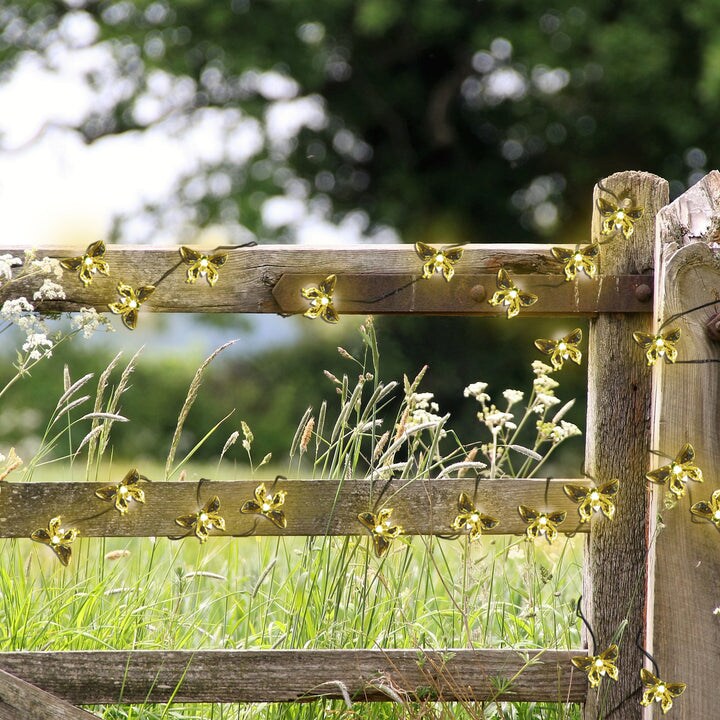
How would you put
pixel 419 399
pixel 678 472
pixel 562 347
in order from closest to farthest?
pixel 678 472
pixel 562 347
pixel 419 399

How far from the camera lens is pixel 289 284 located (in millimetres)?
2199

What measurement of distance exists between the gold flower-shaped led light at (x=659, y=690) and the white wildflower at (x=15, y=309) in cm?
163

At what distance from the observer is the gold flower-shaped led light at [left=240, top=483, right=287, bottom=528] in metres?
2.15

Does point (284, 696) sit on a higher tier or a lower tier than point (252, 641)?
lower

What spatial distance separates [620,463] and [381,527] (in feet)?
1.96

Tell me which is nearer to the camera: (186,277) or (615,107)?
(186,277)

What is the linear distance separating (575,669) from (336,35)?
9673 millimetres

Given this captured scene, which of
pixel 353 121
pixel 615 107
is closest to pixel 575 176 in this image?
pixel 615 107

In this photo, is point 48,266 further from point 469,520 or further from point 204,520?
point 469,520

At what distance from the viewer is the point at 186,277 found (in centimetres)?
220

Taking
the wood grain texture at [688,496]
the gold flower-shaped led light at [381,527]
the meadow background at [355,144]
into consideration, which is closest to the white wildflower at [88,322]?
the gold flower-shaped led light at [381,527]

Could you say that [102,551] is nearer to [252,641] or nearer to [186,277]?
[252,641]

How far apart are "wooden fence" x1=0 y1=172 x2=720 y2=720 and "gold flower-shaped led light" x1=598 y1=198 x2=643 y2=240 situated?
0.03 feet

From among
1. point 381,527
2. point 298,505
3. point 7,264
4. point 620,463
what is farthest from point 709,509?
point 7,264
